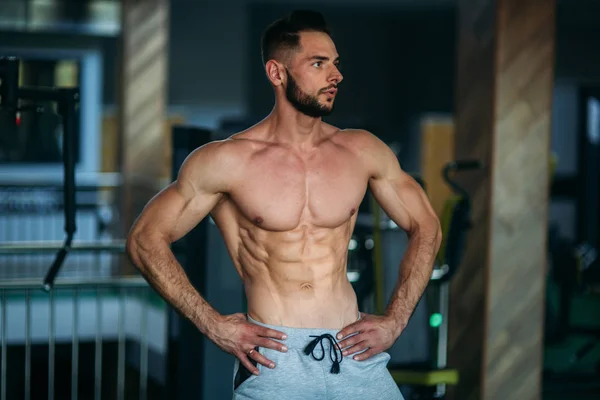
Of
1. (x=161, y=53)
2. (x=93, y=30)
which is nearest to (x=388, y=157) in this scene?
(x=161, y=53)

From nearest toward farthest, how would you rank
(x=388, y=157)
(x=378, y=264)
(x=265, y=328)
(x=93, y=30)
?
(x=265, y=328)
(x=388, y=157)
(x=378, y=264)
(x=93, y=30)

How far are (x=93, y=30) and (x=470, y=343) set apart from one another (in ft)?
19.1

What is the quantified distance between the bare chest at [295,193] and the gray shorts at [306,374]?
0.31 meters

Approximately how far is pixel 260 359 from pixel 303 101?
725 millimetres

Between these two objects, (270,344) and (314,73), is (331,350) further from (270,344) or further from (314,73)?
(314,73)

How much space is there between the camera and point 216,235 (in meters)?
3.61

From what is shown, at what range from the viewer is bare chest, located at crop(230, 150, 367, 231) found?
2.48m

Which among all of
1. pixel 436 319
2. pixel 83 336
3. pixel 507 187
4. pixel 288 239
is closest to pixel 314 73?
pixel 288 239

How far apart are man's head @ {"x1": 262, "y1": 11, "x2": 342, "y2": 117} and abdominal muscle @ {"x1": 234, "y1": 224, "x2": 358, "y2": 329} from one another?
369mm

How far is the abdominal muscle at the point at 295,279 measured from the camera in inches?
97.3

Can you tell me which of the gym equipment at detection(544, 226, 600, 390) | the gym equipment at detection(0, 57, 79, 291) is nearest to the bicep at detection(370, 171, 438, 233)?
the gym equipment at detection(0, 57, 79, 291)

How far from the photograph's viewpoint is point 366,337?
2447mm

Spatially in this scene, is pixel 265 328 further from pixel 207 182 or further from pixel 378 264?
pixel 378 264

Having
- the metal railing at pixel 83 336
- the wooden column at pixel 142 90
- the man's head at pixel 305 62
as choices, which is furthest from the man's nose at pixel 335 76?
the wooden column at pixel 142 90
